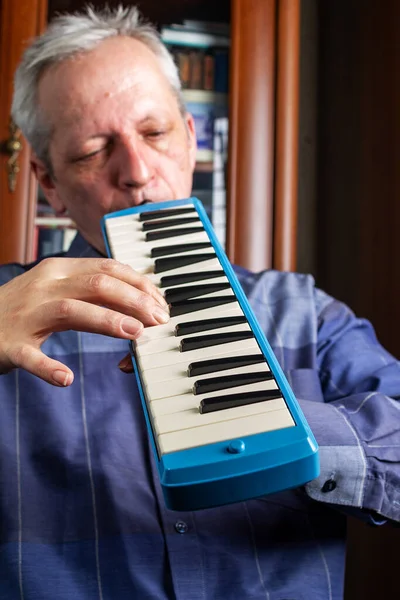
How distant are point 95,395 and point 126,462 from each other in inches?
4.5

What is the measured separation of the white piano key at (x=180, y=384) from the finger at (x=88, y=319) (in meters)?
0.05

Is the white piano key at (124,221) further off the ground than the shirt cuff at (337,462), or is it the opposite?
the white piano key at (124,221)

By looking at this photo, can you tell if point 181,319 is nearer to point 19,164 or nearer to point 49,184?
point 49,184

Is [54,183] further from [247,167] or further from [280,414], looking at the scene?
[280,414]

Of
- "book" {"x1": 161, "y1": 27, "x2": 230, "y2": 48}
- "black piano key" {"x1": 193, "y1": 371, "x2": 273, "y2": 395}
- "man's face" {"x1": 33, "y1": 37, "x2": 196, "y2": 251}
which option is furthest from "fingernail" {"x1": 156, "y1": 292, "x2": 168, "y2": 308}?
"book" {"x1": 161, "y1": 27, "x2": 230, "y2": 48}

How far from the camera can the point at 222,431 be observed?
1.75 ft

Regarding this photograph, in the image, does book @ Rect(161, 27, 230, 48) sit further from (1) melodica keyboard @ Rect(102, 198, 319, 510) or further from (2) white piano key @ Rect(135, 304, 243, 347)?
(2) white piano key @ Rect(135, 304, 243, 347)

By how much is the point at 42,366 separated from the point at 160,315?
0.40 feet

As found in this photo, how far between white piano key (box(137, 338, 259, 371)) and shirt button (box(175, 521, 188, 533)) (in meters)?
0.31

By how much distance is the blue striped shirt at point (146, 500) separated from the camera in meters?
0.72

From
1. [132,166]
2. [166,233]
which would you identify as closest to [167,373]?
[166,233]

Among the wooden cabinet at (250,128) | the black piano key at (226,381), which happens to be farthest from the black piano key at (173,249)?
the wooden cabinet at (250,128)

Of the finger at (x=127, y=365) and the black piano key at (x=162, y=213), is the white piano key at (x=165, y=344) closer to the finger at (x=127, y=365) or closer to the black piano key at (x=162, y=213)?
the finger at (x=127, y=365)

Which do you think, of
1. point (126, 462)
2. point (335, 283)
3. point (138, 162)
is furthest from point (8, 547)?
point (335, 283)
